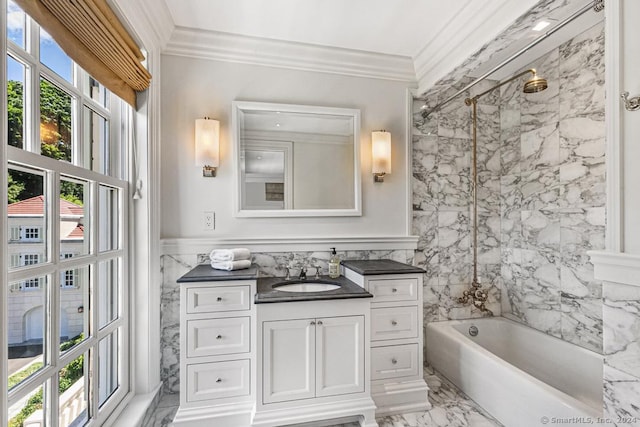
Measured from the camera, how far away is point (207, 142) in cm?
191

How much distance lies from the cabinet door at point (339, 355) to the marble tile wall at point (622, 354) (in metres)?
1.03

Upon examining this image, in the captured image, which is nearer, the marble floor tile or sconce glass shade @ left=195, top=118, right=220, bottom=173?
the marble floor tile

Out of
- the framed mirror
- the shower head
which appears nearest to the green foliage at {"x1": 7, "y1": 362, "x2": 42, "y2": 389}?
the framed mirror

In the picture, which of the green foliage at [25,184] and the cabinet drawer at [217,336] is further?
the cabinet drawer at [217,336]

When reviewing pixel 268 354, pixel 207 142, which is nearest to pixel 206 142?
pixel 207 142

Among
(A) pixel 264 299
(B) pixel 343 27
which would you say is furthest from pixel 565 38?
(A) pixel 264 299

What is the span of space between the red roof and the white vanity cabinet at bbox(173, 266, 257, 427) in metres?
0.64

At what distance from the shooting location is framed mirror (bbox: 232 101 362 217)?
204 cm

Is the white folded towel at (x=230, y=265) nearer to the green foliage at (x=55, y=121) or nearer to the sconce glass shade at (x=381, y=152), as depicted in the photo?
the green foliage at (x=55, y=121)

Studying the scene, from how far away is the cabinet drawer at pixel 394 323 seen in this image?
1801 millimetres

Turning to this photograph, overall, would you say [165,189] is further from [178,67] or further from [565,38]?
[565,38]

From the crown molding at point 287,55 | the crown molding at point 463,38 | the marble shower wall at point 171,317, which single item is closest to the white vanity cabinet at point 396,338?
the marble shower wall at point 171,317

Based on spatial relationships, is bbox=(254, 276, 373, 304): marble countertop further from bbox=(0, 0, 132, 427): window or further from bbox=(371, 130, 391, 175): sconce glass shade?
bbox=(371, 130, 391, 175): sconce glass shade

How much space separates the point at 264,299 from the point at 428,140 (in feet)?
6.04
